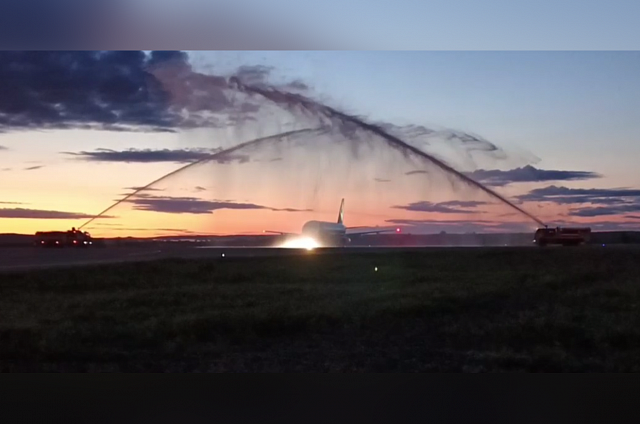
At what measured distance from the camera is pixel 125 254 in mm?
12820

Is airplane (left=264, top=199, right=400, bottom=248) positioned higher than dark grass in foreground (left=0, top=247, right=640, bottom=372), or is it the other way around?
airplane (left=264, top=199, right=400, bottom=248)

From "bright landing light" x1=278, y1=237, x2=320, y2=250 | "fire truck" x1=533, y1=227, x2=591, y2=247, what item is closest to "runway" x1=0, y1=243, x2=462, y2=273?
"bright landing light" x1=278, y1=237, x2=320, y2=250

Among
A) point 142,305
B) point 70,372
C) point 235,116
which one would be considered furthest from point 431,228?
point 70,372

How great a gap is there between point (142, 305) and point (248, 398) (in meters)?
2.81

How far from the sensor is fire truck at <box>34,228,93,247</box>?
1248cm

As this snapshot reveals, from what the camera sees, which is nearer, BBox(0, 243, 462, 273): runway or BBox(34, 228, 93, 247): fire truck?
BBox(0, 243, 462, 273): runway

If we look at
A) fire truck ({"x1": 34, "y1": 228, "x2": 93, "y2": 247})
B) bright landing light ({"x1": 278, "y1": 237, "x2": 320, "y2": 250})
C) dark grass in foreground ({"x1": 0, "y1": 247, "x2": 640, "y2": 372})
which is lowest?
dark grass in foreground ({"x1": 0, "y1": 247, "x2": 640, "y2": 372})

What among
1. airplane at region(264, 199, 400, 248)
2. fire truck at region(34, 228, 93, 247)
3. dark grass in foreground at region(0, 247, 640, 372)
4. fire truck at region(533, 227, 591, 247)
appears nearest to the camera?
dark grass in foreground at region(0, 247, 640, 372)

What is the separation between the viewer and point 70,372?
38.5 ft

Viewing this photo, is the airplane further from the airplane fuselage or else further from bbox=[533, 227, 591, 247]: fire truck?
bbox=[533, 227, 591, 247]: fire truck

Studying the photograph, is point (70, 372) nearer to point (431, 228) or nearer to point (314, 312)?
point (314, 312)

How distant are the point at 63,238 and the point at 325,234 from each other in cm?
421

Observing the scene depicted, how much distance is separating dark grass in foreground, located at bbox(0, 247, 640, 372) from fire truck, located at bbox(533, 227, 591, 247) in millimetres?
209

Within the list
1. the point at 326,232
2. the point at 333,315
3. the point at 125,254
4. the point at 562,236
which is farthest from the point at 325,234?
the point at 562,236
